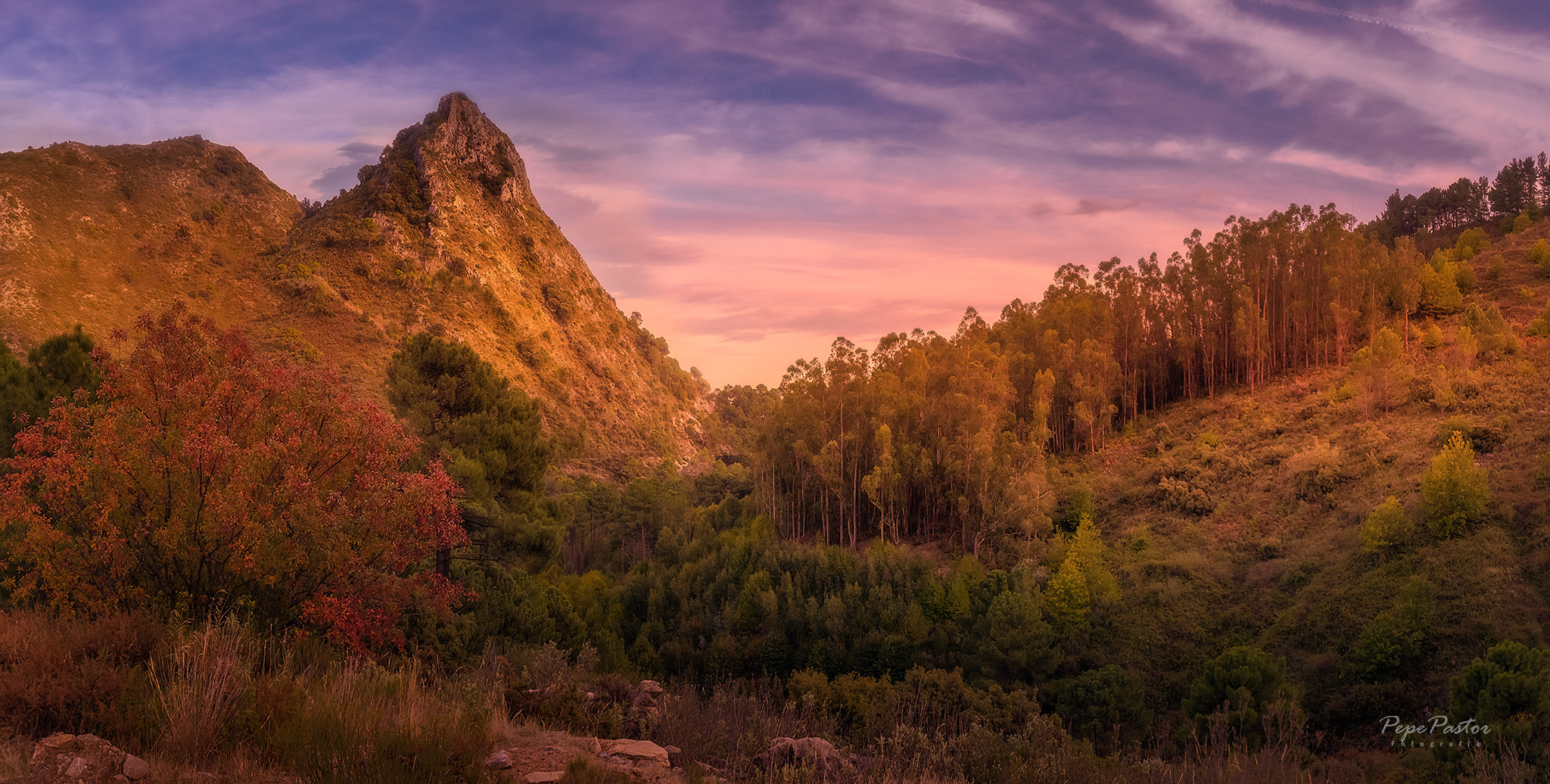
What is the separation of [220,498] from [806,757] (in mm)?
7449

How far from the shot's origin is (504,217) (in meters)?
121

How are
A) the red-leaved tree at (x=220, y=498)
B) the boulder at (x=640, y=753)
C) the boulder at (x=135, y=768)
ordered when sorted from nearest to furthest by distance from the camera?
1. the boulder at (x=135, y=768)
2. the boulder at (x=640, y=753)
3. the red-leaved tree at (x=220, y=498)

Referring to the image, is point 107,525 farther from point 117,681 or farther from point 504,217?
point 504,217

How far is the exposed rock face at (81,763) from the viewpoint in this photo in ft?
15.9

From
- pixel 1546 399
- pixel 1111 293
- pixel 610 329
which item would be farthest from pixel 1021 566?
Result: pixel 610 329

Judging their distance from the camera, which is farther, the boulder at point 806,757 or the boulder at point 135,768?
the boulder at point 806,757

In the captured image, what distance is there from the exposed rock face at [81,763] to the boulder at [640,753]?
3520 mm

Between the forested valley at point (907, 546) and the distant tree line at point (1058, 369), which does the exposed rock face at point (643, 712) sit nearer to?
the forested valley at point (907, 546)

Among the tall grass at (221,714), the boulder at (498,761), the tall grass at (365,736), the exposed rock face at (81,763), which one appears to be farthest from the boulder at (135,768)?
the boulder at (498,761)

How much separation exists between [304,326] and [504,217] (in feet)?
157

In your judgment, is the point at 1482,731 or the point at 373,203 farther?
the point at 373,203

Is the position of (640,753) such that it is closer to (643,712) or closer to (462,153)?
(643,712)

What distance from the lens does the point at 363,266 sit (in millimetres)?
92438

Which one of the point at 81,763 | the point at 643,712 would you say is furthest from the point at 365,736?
the point at 643,712
